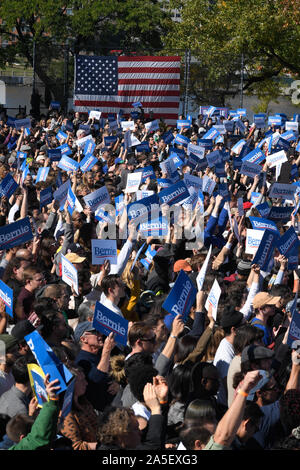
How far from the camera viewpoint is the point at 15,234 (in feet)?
28.8

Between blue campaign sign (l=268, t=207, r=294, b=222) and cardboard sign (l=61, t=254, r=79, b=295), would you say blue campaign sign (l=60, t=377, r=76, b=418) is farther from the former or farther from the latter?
blue campaign sign (l=268, t=207, r=294, b=222)

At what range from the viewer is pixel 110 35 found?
46.5 meters

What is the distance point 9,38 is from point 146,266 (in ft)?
131

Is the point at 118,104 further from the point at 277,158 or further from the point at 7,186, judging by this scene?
the point at 7,186

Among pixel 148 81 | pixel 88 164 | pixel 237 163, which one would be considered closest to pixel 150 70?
pixel 148 81

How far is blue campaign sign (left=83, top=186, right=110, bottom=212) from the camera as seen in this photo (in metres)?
11.0

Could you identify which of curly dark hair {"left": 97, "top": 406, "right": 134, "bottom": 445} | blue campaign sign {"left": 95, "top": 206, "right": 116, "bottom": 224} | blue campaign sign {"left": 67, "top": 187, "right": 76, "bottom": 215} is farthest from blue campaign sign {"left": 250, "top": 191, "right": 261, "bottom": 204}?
curly dark hair {"left": 97, "top": 406, "right": 134, "bottom": 445}

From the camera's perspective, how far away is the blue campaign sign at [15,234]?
28.4ft

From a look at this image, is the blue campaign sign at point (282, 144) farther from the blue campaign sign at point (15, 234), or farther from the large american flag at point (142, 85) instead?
the blue campaign sign at point (15, 234)

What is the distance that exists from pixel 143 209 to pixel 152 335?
4.18m

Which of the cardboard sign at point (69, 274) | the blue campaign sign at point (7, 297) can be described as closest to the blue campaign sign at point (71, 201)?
the cardboard sign at point (69, 274)

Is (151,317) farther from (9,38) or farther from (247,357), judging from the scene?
(9,38)

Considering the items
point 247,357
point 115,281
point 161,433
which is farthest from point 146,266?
point 161,433

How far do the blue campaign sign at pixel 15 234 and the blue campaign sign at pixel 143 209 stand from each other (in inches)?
64.7
